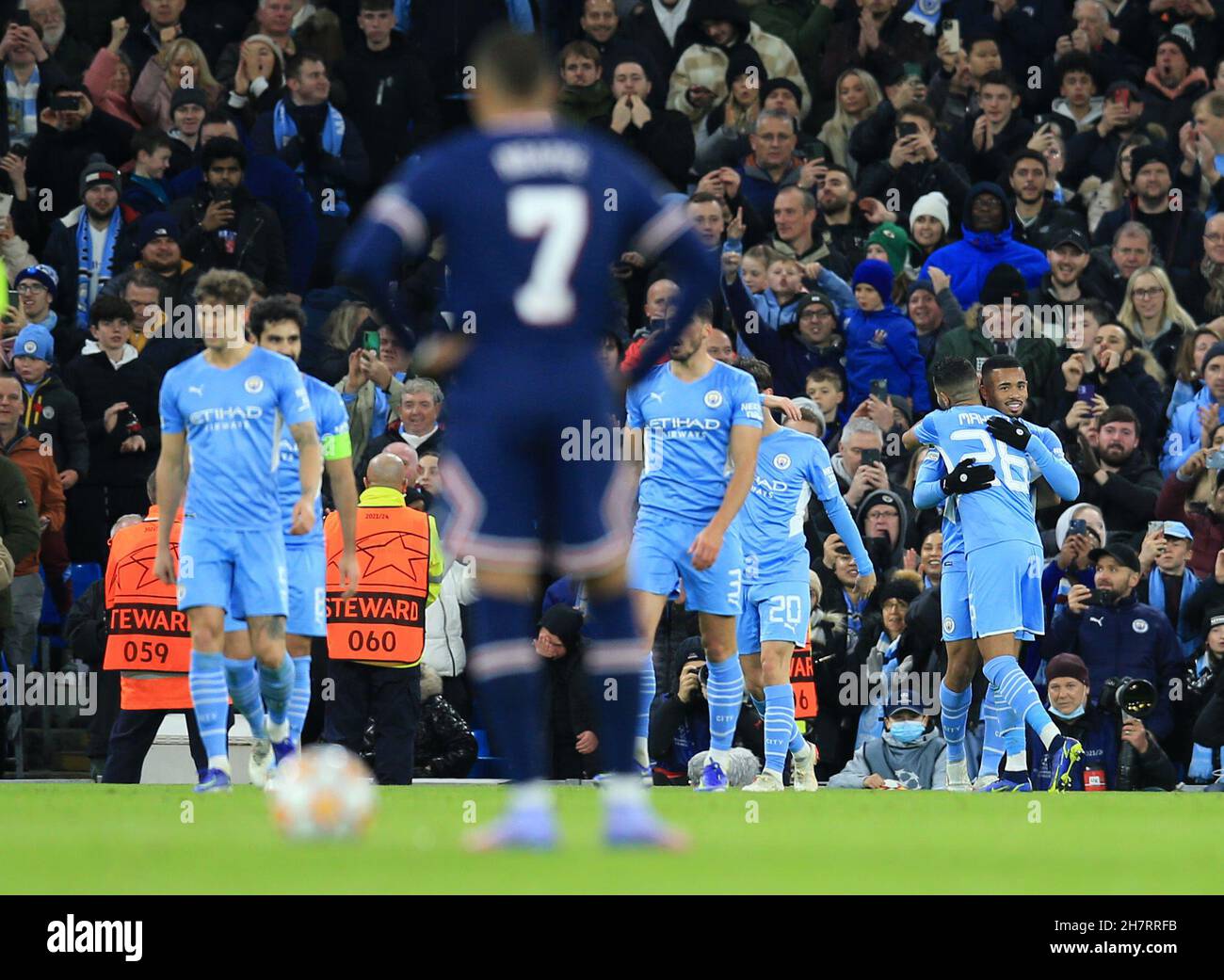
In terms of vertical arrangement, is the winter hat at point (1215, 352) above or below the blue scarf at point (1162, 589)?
above

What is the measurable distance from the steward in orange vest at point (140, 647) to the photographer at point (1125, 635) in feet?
20.0

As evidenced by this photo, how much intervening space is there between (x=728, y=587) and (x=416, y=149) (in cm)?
859

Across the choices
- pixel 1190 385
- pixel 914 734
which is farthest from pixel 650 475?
pixel 1190 385

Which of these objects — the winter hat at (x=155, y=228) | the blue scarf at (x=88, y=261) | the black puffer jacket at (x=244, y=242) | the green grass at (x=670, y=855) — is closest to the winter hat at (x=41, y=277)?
the blue scarf at (x=88, y=261)

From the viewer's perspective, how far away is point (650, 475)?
13.2 meters

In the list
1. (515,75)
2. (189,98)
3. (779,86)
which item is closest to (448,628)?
(189,98)

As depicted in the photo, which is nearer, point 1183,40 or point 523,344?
point 523,344

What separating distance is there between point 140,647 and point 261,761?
116cm

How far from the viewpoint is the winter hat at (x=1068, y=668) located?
14344 millimetres

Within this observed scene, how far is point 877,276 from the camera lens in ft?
59.6

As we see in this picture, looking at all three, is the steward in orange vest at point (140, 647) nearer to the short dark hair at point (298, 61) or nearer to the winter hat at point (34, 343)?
the winter hat at point (34, 343)

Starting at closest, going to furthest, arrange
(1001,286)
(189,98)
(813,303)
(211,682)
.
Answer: (211,682)
(813,303)
(1001,286)
(189,98)

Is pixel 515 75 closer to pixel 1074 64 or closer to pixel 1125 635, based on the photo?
pixel 1125 635

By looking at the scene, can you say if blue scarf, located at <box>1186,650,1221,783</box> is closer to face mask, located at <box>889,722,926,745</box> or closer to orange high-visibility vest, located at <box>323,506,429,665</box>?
face mask, located at <box>889,722,926,745</box>
